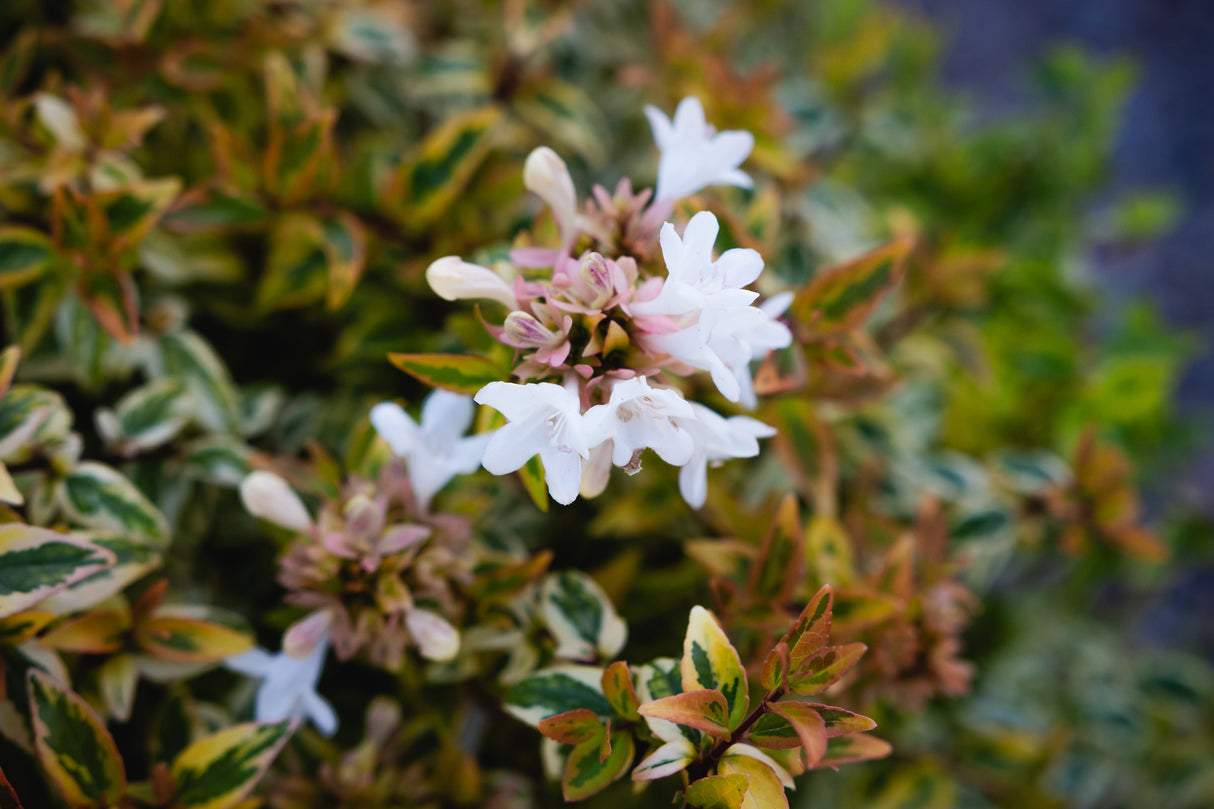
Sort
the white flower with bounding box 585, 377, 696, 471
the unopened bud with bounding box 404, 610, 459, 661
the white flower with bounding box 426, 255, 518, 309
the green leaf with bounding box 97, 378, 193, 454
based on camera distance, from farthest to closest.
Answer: the green leaf with bounding box 97, 378, 193, 454
the unopened bud with bounding box 404, 610, 459, 661
the white flower with bounding box 426, 255, 518, 309
the white flower with bounding box 585, 377, 696, 471

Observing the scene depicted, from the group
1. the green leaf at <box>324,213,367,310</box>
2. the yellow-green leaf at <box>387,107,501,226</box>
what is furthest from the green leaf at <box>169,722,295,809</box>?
the yellow-green leaf at <box>387,107,501,226</box>

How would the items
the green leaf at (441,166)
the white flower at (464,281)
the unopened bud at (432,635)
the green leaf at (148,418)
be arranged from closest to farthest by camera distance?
the white flower at (464,281) → the unopened bud at (432,635) → the green leaf at (148,418) → the green leaf at (441,166)

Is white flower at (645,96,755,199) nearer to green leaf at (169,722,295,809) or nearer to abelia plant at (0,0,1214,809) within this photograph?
abelia plant at (0,0,1214,809)

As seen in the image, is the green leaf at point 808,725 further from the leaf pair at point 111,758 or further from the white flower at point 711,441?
the leaf pair at point 111,758

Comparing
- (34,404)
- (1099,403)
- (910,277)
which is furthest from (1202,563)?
(34,404)

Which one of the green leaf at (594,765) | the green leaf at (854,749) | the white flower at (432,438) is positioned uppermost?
the white flower at (432,438)

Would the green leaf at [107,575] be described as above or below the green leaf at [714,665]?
below

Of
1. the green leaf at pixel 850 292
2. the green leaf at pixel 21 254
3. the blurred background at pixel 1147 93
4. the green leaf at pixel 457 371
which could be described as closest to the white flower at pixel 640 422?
the green leaf at pixel 457 371
